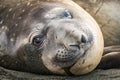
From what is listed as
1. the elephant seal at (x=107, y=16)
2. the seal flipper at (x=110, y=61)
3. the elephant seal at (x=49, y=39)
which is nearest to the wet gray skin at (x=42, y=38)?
the elephant seal at (x=49, y=39)

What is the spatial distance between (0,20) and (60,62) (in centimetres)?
103

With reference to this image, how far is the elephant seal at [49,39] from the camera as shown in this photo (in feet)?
13.4

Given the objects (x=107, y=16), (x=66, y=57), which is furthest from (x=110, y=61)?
(x=107, y=16)

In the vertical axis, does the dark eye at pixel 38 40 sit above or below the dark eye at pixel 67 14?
below

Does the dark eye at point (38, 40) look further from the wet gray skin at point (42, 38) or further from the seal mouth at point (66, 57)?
the seal mouth at point (66, 57)

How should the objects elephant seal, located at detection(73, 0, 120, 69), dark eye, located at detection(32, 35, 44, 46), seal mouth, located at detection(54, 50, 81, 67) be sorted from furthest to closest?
elephant seal, located at detection(73, 0, 120, 69)
dark eye, located at detection(32, 35, 44, 46)
seal mouth, located at detection(54, 50, 81, 67)

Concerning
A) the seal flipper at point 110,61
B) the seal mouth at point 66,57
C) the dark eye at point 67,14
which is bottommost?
the seal flipper at point 110,61

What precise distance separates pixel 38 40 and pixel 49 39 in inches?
5.5

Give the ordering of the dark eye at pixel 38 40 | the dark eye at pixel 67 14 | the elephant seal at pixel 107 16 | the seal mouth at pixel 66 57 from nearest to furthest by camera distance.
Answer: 1. the seal mouth at pixel 66 57
2. the dark eye at pixel 38 40
3. the dark eye at pixel 67 14
4. the elephant seal at pixel 107 16

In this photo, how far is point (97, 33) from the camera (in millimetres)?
4328

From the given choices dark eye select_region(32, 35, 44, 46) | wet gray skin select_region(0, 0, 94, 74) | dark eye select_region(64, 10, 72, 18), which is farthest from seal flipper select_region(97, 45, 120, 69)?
dark eye select_region(32, 35, 44, 46)

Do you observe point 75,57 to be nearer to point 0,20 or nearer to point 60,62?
point 60,62

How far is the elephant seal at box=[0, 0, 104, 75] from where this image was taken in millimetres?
4070

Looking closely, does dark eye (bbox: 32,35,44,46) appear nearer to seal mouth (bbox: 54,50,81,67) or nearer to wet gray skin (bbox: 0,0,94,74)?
wet gray skin (bbox: 0,0,94,74)
